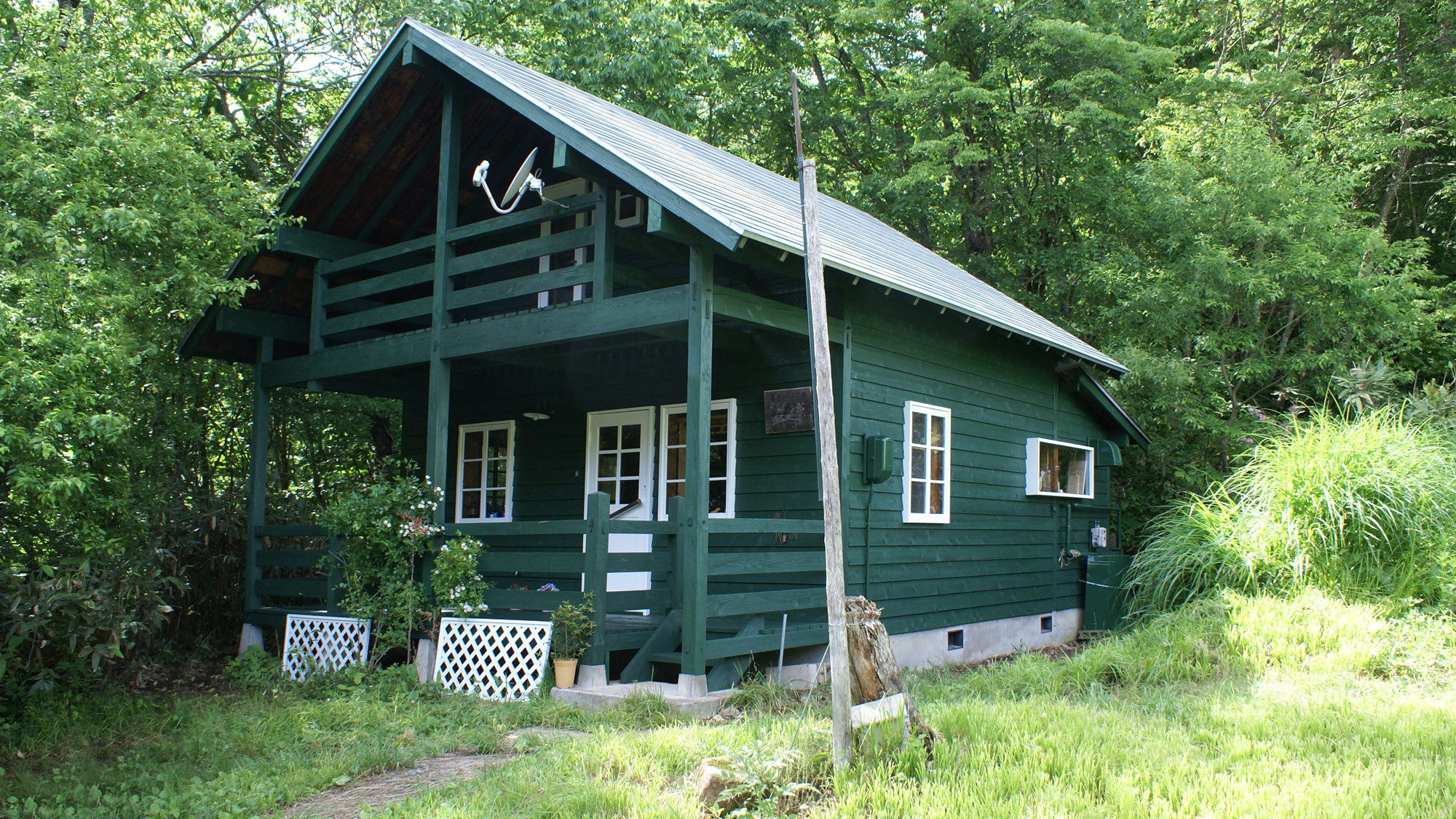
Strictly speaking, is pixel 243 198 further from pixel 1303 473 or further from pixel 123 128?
pixel 1303 473

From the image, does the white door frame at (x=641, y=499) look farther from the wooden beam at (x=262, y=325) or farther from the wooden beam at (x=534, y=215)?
the wooden beam at (x=262, y=325)

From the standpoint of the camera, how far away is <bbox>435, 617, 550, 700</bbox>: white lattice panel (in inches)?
302

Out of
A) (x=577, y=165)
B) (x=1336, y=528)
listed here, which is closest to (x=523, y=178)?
(x=577, y=165)

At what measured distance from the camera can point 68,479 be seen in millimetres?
6742

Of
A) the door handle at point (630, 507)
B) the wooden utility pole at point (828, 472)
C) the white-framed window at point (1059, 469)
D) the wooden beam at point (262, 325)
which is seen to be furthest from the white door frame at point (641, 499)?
the wooden utility pole at point (828, 472)

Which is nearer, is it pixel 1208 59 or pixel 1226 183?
pixel 1226 183

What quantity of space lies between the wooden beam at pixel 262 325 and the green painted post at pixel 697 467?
564 cm

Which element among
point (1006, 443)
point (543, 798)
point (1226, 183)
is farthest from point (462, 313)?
point (1226, 183)

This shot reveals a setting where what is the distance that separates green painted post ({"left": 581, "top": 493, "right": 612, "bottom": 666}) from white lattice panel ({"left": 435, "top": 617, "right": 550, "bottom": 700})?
37cm

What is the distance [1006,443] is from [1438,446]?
4016mm

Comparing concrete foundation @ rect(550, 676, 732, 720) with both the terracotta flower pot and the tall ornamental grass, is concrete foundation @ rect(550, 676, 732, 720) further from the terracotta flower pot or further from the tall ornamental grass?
the tall ornamental grass

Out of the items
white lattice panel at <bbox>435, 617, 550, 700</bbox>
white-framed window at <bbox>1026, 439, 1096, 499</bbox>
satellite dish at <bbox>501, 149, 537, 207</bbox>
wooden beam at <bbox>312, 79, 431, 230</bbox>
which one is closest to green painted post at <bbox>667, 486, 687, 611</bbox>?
white lattice panel at <bbox>435, 617, 550, 700</bbox>

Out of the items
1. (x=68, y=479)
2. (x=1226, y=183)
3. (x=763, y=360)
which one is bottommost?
(x=68, y=479)

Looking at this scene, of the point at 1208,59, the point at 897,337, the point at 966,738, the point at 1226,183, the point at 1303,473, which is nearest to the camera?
the point at 966,738
